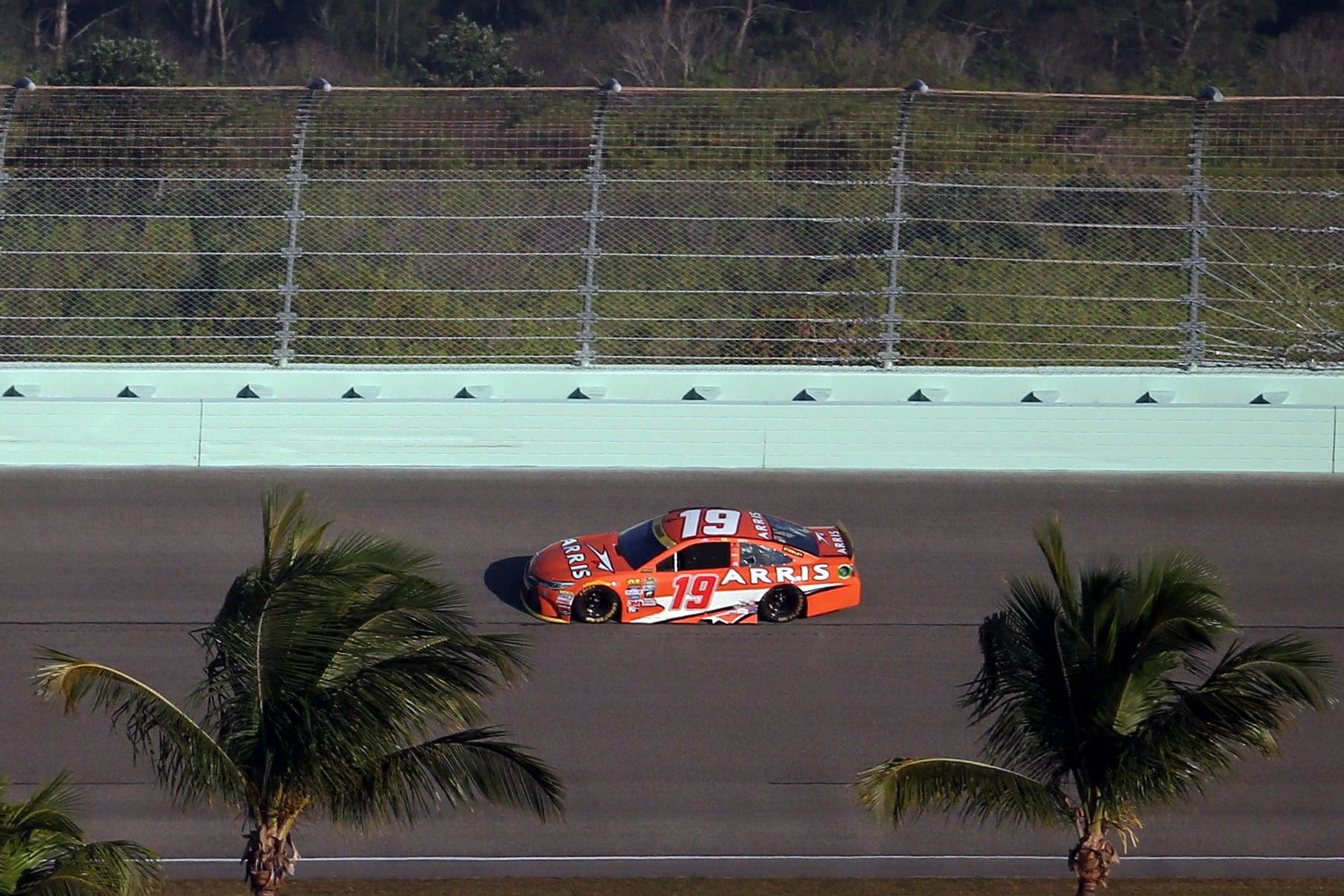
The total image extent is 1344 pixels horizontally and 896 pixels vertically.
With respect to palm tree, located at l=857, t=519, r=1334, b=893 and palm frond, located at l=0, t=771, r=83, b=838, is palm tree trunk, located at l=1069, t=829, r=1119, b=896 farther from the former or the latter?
palm frond, located at l=0, t=771, r=83, b=838

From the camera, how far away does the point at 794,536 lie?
11930mm

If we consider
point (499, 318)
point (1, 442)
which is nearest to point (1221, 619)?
point (499, 318)

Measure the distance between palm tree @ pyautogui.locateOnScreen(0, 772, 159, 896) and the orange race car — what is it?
555 cm

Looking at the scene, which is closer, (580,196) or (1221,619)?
(1221,619)

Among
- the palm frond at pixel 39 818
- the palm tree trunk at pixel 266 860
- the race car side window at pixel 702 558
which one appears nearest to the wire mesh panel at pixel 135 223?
the race car side window at pixel 702 558

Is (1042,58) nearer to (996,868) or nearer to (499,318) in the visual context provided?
(499,318)

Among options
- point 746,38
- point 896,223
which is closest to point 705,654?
point 896,223

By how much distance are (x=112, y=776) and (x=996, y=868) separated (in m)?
5.47

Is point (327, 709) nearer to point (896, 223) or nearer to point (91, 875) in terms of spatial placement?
point (91, 875)

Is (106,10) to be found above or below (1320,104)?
above

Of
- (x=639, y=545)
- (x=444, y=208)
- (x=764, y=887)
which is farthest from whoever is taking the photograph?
(x=444, y=208)

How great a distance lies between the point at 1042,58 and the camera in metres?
44.7

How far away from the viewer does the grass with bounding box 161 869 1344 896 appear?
28.4 feet

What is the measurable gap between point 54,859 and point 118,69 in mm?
24852
